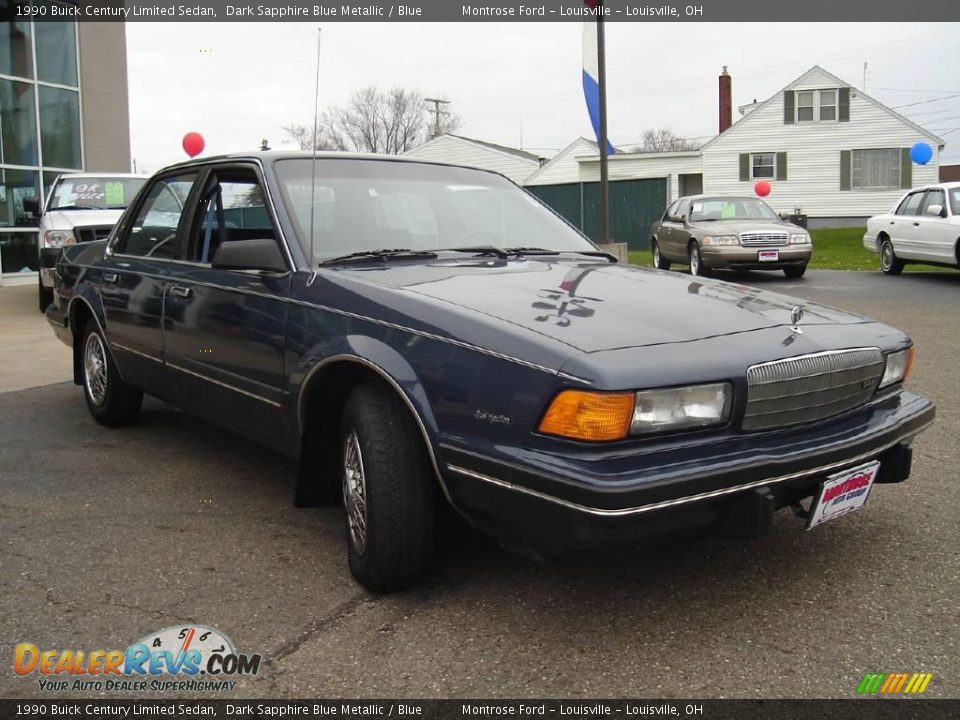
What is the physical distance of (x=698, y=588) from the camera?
3006mm

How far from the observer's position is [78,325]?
5.49m

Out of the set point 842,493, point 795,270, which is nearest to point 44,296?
point 842,493

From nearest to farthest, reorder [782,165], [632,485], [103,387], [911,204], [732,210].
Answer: [632,485]
[103,387]
[911,204]
[732,210]
[782,165]

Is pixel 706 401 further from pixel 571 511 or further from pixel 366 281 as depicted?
pixel 366 281

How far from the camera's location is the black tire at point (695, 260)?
48.4 ft

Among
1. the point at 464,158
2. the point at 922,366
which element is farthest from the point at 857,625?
the point at 464,158

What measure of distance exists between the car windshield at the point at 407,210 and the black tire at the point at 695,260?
1089cm

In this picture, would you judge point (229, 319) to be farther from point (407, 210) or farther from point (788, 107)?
point (788, 107)

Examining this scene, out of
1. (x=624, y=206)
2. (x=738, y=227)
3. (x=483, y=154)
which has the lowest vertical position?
(x=738, y=227)

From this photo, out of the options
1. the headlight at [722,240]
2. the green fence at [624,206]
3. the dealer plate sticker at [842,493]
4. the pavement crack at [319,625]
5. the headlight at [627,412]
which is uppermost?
the green fence at [624,206]

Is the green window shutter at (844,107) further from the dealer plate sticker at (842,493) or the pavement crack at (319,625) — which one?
the pavement crack at (319,625)

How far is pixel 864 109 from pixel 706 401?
33.0 meters

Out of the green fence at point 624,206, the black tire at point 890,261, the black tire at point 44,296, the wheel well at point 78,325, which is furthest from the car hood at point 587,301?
the green fence at point 624,206

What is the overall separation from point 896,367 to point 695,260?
1208 centimetres
